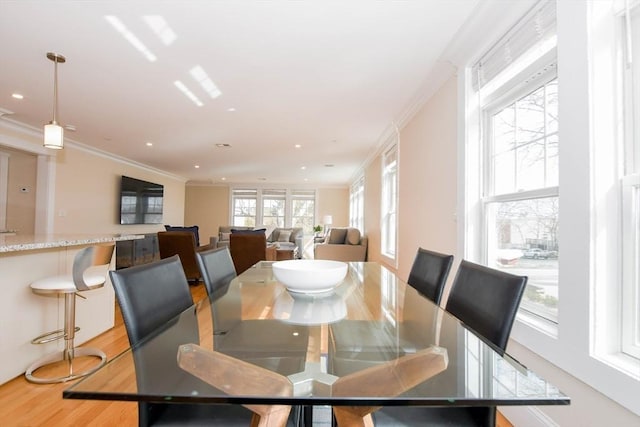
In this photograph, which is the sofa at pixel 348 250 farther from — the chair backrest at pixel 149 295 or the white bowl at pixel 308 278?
the chair backrest at pixel 149 295

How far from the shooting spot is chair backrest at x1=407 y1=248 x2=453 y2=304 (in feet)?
4.91

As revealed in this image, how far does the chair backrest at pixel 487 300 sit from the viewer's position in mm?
941

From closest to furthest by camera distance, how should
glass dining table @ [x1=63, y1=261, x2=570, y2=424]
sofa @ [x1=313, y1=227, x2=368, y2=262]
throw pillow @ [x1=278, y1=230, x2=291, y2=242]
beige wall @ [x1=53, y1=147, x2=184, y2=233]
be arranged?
glass dining table @ [x1=63, y1=261, x2=570, y2=424] → beige wall @ [x1=53, y1=147, x2=184, y2=233] → sofa @ [x1=313, y1=227, x2=368, y2=262] → throw pillow @ [x1=278, y1=230, x2=291, y2=242]

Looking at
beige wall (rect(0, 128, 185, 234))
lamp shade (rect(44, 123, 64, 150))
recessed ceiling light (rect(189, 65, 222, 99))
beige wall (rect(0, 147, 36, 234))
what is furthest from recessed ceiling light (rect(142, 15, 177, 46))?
beige wall (rect(0, 147, 36, 234))

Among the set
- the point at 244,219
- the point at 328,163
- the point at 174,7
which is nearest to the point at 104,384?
the point at 174,7

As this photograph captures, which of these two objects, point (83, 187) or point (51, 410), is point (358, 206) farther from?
point (51, 410)

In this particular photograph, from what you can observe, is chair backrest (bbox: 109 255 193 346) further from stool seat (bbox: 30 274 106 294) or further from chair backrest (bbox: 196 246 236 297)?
stool seat (bbox: 30 274 106 294)

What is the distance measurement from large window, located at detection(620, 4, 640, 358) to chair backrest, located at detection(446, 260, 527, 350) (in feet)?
1.64

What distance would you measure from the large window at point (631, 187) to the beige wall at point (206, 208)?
9.76 meters

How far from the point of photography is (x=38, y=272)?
7.11ft

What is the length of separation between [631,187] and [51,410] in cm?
296

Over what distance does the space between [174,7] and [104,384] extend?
2000 mm

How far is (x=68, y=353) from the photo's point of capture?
2174 mm

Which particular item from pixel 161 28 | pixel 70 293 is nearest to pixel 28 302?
pixel 70 293
